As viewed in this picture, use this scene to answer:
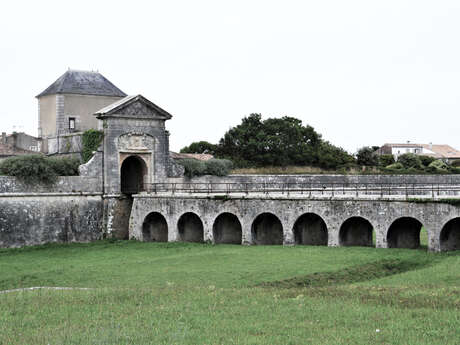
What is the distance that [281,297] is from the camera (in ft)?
65.4

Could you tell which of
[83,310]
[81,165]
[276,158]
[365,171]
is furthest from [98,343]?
[276,158]

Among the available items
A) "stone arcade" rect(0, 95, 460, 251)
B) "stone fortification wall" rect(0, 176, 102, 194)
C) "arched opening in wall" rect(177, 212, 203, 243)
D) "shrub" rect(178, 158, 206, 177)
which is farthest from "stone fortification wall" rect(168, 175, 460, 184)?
"stone fortification wall" rect(0, 176, 102, 194)

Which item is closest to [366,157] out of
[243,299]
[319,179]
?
[319,179]

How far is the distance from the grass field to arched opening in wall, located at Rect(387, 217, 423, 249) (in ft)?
10.5

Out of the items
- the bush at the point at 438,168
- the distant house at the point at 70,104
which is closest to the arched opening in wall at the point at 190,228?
the distant house at the point at 70,104

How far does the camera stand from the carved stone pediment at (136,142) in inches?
1764

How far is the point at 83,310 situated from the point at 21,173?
2336cm

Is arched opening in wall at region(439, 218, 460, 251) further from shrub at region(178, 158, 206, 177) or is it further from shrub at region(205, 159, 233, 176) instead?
shrub at region(178, 158, 206, 177)

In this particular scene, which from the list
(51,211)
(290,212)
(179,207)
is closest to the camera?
(290,212)

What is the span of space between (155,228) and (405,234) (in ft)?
54.5

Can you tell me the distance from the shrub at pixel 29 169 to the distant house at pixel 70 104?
6.02 m

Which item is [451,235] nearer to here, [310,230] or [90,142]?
[310,230]

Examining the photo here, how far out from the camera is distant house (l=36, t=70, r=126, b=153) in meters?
48.4

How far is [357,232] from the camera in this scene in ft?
119
